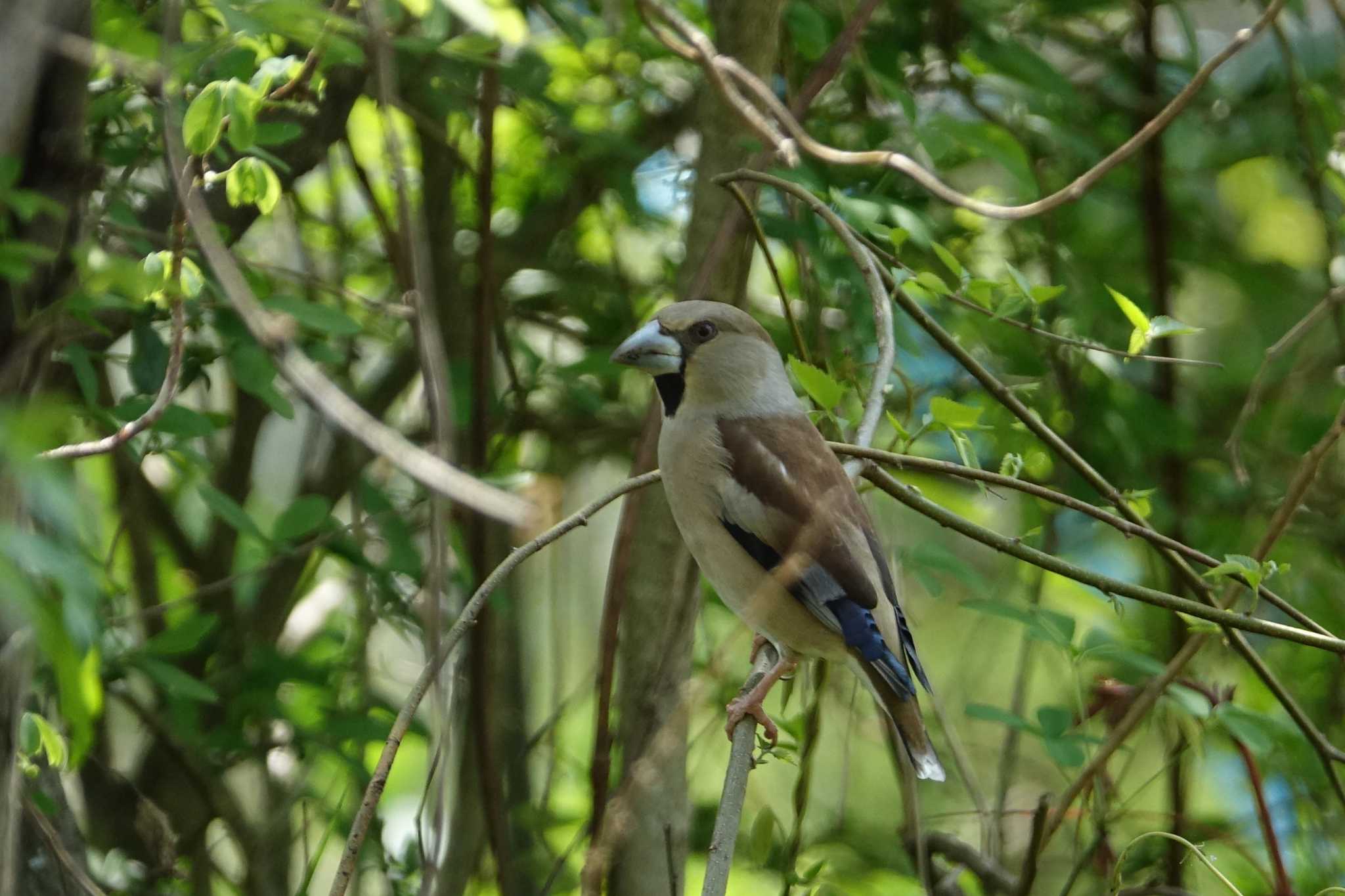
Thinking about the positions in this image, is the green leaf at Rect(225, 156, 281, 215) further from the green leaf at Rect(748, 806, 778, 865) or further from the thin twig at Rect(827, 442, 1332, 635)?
the green leaf at Rect(748, 806, 778, 865)

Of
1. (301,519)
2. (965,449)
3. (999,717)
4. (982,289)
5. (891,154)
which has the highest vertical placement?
(891,154)

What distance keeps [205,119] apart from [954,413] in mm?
1714

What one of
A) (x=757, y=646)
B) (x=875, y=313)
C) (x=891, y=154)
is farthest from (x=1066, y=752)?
(x=891, y=154)

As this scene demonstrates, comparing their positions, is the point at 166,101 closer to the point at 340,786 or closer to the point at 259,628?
the point at 259,628

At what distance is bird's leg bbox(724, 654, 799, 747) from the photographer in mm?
3549

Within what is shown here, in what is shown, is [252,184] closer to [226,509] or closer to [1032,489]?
[226,509]

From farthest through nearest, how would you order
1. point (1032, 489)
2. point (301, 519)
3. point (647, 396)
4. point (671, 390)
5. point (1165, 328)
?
1. point (647, 396)
2. point (671, 390)
3. point (301, 519)
4. point (1165, 328)
5. point (1032, 489)

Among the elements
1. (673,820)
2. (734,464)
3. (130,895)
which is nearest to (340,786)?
(130,895)

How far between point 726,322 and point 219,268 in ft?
7.06

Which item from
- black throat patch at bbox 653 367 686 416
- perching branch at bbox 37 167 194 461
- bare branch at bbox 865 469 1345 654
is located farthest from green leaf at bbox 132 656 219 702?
bare branch at bbox 865 469 1345 654

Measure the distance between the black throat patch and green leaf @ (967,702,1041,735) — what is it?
1.23 metres

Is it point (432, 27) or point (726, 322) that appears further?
point (726, 322)

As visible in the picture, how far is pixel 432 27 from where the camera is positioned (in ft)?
10.7

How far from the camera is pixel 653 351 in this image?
4.07 meters
